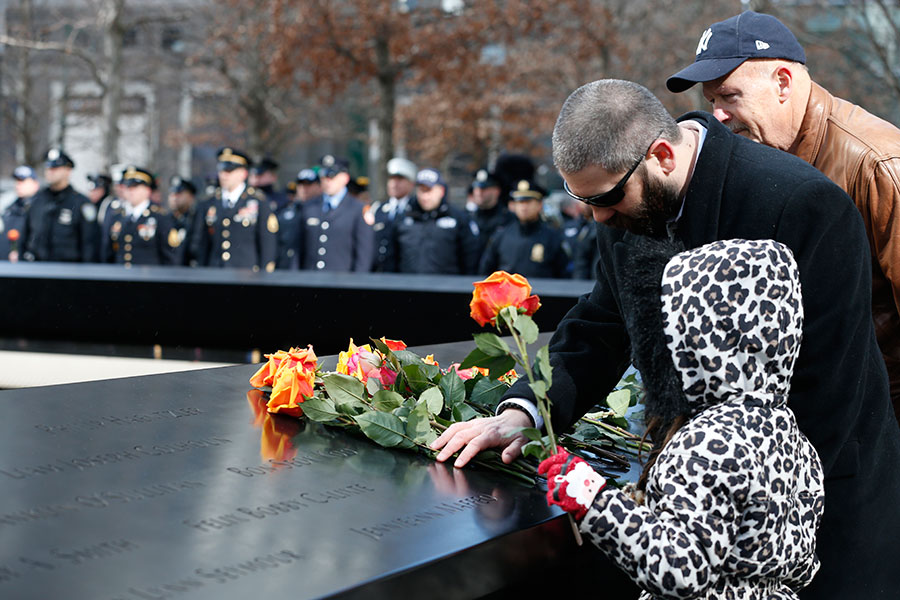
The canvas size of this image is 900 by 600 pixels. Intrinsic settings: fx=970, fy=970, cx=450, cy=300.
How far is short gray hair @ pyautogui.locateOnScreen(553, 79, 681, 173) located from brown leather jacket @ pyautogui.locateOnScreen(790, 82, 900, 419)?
1.12m

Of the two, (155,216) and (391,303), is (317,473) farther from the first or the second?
(155,216)

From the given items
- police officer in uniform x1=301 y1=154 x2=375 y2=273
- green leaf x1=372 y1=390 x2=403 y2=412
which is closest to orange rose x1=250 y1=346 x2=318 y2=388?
green leaf x1=372 y1=390 x2=403 y2=412

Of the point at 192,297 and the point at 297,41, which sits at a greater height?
the point at 297,41

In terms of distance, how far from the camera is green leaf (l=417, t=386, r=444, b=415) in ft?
8.13

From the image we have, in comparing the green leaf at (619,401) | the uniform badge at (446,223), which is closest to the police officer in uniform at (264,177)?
the uniform badge at (446,223)

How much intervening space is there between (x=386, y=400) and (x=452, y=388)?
207mm

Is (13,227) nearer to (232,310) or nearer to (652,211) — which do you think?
(232,310)

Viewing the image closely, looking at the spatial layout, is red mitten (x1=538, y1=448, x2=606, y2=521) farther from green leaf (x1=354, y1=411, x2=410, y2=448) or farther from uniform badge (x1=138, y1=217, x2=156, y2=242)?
uniform badge (x1=138, y1=217, x2=156, y2=242)

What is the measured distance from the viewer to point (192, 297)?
5.73 meters

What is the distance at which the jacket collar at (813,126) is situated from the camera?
3.17m

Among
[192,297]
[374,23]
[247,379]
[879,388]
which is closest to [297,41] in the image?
[374,23]

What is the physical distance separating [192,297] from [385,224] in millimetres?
6424

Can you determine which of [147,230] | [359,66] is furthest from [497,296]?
[359,66]

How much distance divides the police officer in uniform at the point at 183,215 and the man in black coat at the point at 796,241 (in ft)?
32.3
